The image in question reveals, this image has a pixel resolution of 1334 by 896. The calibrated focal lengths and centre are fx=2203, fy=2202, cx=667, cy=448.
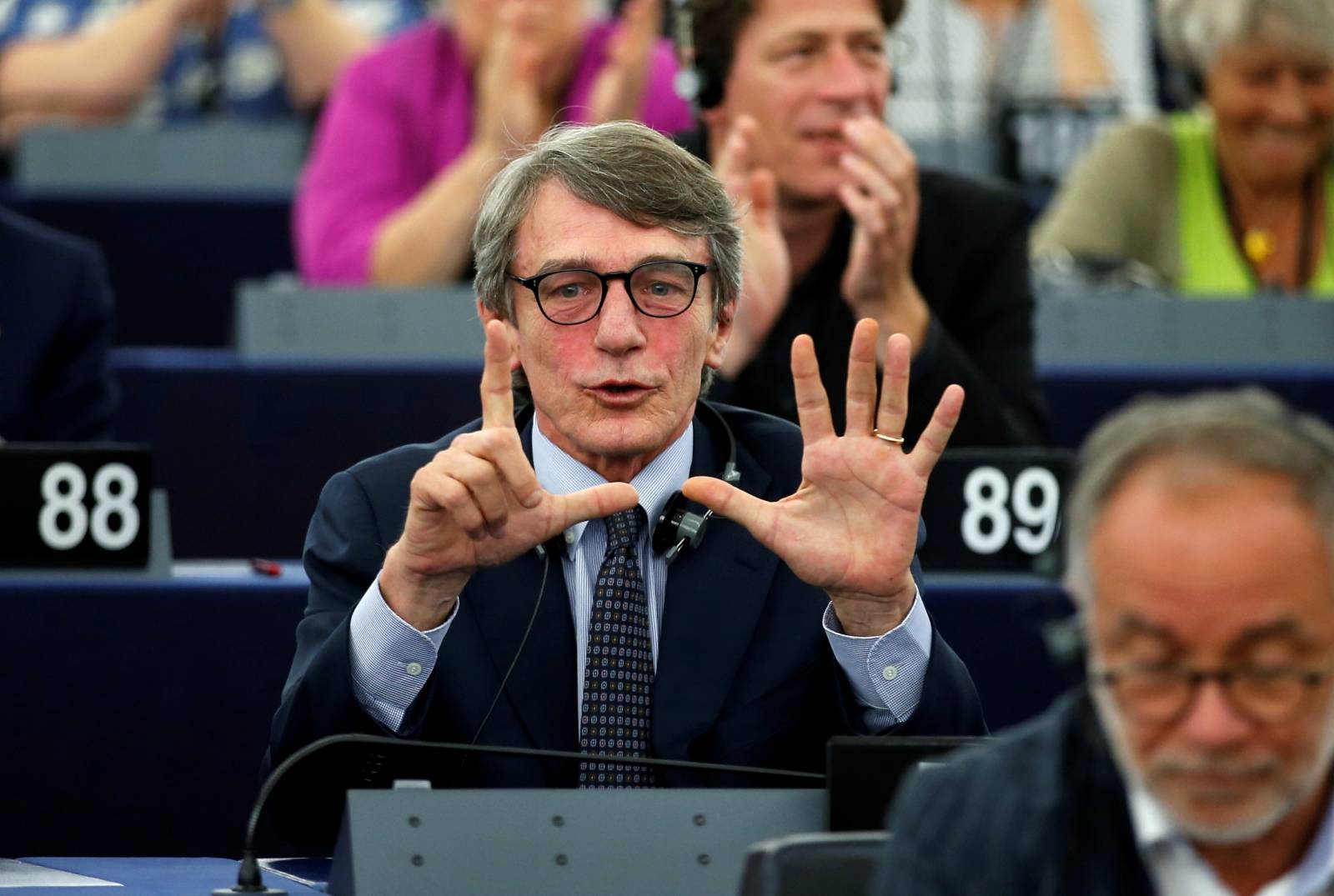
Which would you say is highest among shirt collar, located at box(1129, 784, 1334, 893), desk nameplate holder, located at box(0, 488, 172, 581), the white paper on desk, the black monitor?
desk nameplate holder, located at box(0, 488, 172, 581)

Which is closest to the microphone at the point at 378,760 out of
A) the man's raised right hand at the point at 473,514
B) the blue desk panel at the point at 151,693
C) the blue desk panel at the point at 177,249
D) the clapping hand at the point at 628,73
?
the man's raised right hand at the point at 473,514

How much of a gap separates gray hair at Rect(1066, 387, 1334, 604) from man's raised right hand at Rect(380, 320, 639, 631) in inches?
28.5

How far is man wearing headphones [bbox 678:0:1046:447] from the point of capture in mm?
3066

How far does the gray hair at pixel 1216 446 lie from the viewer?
4.03 ft

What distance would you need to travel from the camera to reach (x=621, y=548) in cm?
217

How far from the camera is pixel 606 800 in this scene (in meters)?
1.76

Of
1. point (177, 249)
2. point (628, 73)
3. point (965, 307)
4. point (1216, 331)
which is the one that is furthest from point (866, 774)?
point (177, 249)

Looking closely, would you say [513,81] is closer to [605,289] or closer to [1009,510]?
[1009,510]

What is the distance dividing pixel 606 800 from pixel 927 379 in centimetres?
138

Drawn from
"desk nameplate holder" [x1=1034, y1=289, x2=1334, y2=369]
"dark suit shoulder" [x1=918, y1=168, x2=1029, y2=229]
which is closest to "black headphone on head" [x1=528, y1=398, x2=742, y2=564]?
"dark suit shoulder" [x1=918, y1=168, x2=1029, y2=229]

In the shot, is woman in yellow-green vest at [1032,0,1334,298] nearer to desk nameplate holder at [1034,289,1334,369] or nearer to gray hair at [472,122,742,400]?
desk nameplate holder at [1034,289,1334,369]

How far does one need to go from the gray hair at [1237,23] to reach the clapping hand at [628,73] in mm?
952

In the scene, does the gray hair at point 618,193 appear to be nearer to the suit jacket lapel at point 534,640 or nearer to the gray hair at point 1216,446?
the suit jacket lapel at point 534,640

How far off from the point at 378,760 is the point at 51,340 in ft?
5.04
